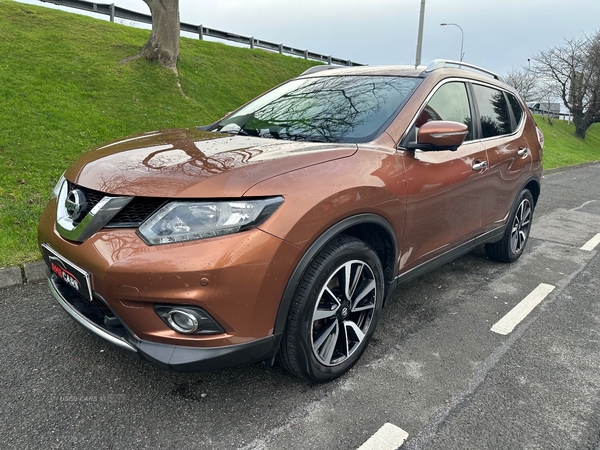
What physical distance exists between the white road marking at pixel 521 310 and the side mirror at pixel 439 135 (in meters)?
1.46

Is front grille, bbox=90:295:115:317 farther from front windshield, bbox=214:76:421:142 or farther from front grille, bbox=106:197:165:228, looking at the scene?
front windshield, bbox=214:76:421:142

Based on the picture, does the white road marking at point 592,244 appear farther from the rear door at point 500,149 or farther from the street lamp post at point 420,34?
the street lamp post at point 420,34

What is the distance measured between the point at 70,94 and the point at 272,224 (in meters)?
7.73

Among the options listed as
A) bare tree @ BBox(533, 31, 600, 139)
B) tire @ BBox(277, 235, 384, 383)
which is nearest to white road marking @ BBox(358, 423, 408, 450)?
tire @ BBox(277, 235, 384, 383)

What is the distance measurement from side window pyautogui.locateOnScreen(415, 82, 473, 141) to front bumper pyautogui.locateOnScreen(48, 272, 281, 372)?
1731mm

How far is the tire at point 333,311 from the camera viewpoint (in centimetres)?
221

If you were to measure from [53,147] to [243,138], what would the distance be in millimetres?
4557

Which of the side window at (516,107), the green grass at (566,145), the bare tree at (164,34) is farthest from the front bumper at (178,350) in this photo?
the green grass at (566,145)

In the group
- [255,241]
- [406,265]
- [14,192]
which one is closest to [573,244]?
[406,265]

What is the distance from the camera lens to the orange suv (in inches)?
76.3

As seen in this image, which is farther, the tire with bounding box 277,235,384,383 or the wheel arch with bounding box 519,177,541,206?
the wheel arch with bounding box 519,177,541,206

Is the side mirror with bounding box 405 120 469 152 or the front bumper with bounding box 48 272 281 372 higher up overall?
the side mirror with bounding box 405 120 469 152

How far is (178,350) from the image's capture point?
1.97 meters

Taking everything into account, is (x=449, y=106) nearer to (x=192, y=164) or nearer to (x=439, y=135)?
(x=439, y=135)
